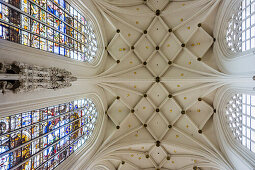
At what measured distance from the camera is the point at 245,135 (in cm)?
928

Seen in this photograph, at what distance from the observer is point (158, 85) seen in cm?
1363

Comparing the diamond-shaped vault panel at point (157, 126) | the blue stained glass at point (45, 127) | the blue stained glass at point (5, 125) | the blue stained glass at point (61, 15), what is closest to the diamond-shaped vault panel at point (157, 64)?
the diamond-shaped vault panel at point (157, 126)

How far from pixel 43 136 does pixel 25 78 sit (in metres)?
2.98

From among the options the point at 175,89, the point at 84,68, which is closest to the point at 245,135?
the point at 175,89

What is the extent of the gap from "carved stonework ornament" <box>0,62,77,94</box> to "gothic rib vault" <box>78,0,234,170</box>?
5.27m

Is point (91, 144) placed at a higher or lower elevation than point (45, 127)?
lower

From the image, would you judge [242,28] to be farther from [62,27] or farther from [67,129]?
[67,129]

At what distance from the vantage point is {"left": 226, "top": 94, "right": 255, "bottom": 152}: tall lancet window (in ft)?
28.6

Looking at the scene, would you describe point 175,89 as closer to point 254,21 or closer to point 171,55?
point 171,55

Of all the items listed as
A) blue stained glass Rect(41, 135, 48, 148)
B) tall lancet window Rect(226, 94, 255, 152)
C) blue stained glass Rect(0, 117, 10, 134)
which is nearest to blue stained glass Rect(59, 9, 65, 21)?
blue stained glass Rect(0, 117, 10, 134)

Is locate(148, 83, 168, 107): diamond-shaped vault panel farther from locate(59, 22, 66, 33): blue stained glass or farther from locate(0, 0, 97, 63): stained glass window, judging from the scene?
locate(59, 22, 66, 33): blue stained glass

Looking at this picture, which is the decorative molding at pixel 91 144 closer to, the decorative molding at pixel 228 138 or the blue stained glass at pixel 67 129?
the blue stained glass at pixel 67 129

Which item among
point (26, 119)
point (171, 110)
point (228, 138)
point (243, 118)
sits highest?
point (26, 119)

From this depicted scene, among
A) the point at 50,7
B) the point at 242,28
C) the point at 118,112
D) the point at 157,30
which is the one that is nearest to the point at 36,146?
the point at 50,7
